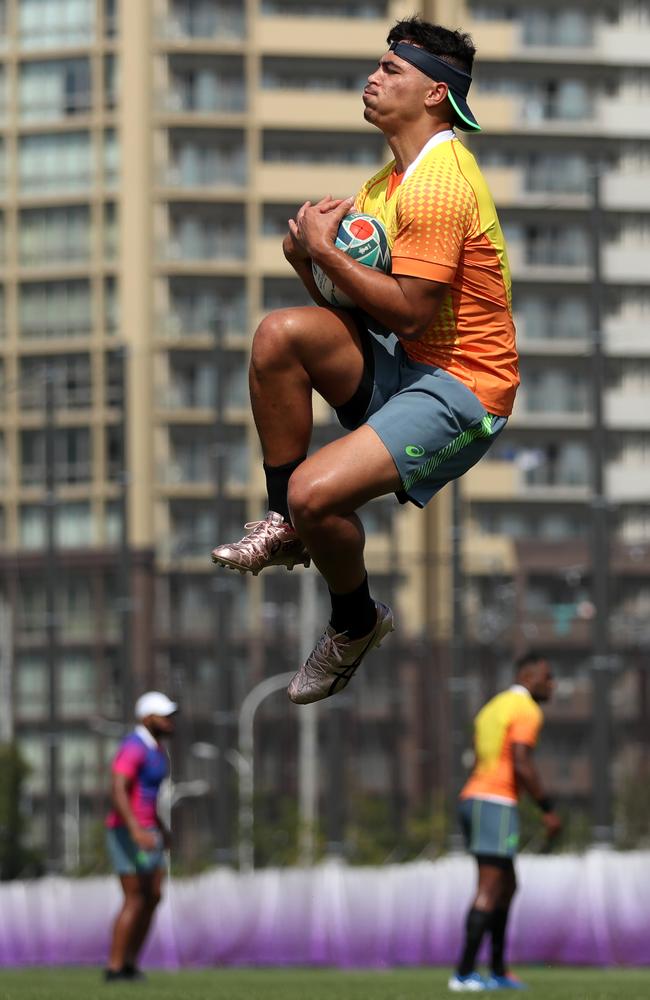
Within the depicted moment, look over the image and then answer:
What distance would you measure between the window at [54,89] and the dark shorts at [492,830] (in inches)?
2827

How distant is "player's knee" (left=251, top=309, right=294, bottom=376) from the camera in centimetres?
689

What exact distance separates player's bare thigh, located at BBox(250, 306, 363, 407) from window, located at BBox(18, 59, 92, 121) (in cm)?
7702

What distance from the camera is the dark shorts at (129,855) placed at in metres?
14.1

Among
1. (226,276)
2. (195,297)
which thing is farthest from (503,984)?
(226,276)

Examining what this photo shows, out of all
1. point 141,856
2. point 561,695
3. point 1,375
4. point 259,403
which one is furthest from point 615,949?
point 1,375

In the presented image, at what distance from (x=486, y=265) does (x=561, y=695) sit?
5569 cm

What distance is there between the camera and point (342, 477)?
682cm

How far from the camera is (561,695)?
62.0 metres

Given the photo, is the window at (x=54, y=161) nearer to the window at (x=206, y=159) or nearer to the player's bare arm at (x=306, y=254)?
the window at (x=206, y=159)

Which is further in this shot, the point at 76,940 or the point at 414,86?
the point at 76,940

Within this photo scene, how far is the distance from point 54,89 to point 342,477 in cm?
7851

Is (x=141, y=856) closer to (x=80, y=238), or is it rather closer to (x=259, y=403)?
(x=259, y=403)

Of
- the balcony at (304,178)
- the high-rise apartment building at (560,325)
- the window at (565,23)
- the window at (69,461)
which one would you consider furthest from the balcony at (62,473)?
the window at (565,23)

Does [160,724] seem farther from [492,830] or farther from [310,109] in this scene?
[310,109]
